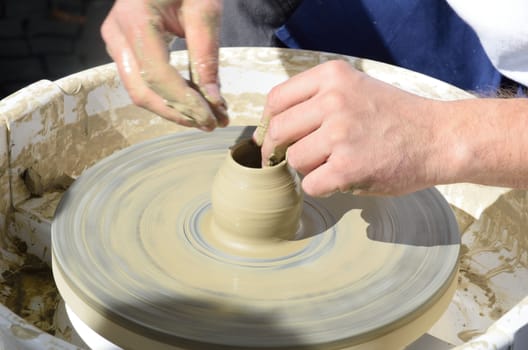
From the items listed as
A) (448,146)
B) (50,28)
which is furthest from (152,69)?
(50,28)

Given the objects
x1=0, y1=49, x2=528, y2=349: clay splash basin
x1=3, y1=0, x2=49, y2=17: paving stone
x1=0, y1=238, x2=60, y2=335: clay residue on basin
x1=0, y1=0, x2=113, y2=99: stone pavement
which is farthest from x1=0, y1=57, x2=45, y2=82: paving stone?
x1=0, y1=238, x2=60, y2=335: clay residue on basin

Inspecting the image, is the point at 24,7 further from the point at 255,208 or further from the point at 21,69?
the point at 255,208

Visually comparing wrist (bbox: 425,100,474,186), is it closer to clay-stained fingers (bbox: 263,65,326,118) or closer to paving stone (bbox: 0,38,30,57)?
clay-stained fingers (bbox: 263,65,326,118)

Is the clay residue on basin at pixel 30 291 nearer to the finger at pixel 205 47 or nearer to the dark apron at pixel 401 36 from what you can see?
the finger at pixel 205 47

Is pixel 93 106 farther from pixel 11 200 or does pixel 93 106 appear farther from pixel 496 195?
pixel 496 195

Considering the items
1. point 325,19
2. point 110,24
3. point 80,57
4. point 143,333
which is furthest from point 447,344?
point 80,57

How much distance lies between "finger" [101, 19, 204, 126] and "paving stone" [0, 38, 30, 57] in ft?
6.76

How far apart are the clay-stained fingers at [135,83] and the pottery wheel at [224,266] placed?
0.64 feet

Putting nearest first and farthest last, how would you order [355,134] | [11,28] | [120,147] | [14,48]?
[355,134] → [120,147] → [14,48] → [11,28]

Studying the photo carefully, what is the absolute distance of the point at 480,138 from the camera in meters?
1.33

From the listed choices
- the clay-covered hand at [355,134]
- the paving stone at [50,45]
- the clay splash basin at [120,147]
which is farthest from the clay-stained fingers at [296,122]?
the paving stone at [50,45]

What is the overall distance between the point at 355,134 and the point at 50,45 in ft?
8.44

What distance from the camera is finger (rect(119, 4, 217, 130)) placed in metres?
1.44

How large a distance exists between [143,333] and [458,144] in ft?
2.06
